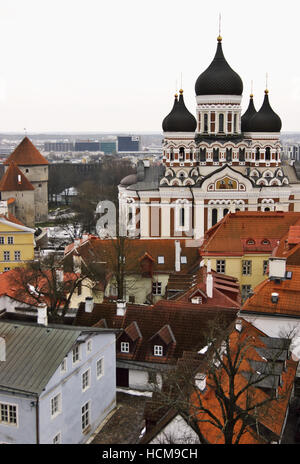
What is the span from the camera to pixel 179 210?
48.9 m

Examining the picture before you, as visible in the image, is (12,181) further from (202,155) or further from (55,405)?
(55,405)

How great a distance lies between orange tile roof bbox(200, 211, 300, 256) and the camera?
34597mm

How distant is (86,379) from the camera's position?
19.7 meters

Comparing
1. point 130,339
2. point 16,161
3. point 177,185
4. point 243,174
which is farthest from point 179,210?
point 16,161

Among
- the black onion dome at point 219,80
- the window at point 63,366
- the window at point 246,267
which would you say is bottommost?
the window at point 63,366

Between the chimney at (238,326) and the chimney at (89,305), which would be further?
the chimney at (89,305)

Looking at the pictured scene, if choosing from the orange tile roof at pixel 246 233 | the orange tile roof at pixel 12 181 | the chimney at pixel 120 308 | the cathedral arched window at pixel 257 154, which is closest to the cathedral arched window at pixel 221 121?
the cathedral arched window at pixel 257 154

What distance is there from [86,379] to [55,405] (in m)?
2.09

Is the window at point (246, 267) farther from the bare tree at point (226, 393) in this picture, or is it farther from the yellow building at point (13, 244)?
the bare tree at point (226, 393)

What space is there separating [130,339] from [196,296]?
15.6 ft

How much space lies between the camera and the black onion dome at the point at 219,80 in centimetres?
5003

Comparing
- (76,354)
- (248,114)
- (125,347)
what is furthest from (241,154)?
(76,354)

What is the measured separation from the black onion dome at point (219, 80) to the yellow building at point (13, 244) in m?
19.3

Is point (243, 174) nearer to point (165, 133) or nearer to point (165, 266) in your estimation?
point (165, 133)
